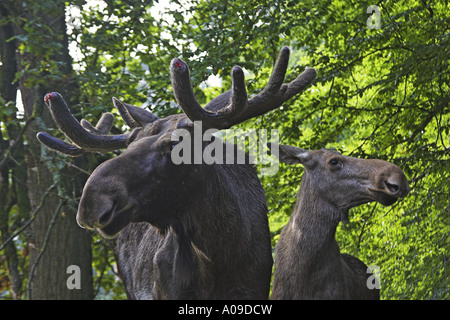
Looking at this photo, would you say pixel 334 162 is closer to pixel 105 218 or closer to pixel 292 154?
pixel 292 154

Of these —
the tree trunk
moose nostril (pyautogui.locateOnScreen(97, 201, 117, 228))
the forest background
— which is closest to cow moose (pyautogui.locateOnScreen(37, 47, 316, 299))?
moose nostril (pyautogui.locateOnScreen(97, 201, 117, 228))

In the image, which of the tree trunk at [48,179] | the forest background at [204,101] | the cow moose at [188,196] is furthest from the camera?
the tree trunk at [48,179]

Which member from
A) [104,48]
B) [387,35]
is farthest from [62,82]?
[387,35]

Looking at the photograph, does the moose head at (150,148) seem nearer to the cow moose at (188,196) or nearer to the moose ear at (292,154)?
the cow moose at (188,196)

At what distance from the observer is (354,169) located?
518 cm

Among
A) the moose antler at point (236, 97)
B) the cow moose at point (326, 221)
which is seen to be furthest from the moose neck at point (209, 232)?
the cow moose at point (326, 221)

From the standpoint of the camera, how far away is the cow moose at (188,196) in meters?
4.08

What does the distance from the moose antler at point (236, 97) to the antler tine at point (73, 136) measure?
60cm

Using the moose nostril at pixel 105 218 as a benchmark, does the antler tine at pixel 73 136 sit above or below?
above

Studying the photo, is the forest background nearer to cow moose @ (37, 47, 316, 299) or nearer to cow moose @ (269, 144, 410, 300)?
cow moose @ (269, 144, 410, 300)

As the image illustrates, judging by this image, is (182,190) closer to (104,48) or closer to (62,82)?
(62,82)

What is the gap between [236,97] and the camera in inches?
170

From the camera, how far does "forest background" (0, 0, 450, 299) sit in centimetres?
888

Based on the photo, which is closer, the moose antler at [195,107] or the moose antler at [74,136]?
the moose antler at [195,107]
